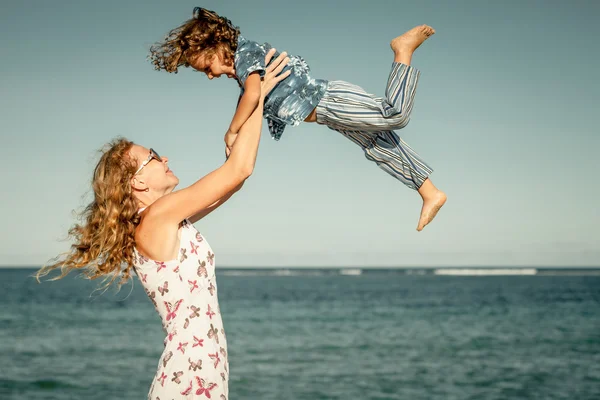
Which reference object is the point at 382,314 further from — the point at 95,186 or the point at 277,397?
the point at 95,186

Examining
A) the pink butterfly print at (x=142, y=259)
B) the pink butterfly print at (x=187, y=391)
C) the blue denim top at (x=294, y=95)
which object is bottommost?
the pink butterfly print at (x=187, y=391)

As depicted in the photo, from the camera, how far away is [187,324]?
124 inches

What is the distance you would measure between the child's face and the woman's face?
60 cm

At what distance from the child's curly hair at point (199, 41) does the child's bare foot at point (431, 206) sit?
1371mm

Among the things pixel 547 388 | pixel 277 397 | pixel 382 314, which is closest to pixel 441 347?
pixel 547 388

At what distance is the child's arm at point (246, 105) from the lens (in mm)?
3359

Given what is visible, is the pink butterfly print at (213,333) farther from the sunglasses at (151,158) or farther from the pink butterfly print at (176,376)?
the sunglasses at (151,158)

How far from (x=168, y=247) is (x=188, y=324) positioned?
14.0 inches

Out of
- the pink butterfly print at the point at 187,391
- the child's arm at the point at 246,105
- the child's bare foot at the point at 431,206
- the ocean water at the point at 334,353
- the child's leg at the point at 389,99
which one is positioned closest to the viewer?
the pink butterfly print at the point at 187,391

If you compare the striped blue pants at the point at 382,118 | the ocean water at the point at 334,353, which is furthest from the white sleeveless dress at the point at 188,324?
the ocean water at the point at 334,353

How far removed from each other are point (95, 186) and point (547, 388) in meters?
13.8

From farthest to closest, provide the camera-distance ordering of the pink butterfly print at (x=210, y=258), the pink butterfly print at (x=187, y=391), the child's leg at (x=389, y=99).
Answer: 1. the child's leg at (x=389, y=99)
2. the pink butterfly print at (x=210, y=258)
3. the pink butterfly print at (x=187, y=391)

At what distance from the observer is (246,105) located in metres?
3.37

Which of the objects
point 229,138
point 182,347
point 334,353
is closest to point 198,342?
point 182,347
